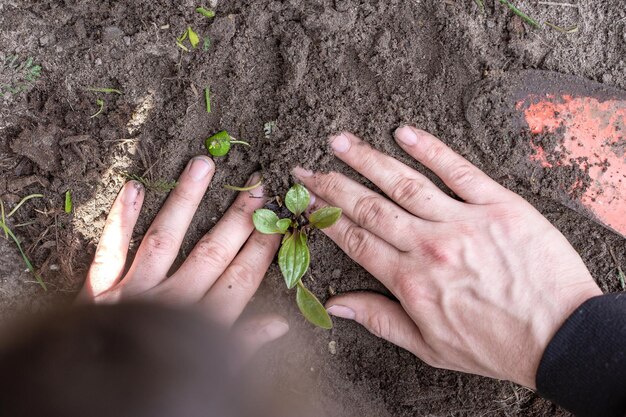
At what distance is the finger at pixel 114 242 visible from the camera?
1.98 metres

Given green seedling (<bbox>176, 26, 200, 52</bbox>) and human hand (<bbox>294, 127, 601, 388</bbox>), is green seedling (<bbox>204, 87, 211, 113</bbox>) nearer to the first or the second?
green seedling (<bbox>176, 26, 200, 52</bbox>)

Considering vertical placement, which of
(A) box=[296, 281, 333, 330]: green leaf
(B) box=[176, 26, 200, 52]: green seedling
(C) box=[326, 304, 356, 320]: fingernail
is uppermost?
(B) box=[176, 26, 200, 52]: green seedling

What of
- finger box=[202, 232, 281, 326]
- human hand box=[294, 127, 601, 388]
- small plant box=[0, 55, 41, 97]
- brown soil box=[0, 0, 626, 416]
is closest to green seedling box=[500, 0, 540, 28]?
brown soil box=[0, 0, 626, 416]

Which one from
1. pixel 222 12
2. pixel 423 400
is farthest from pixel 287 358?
pixel 222 12

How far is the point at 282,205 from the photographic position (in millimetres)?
1917

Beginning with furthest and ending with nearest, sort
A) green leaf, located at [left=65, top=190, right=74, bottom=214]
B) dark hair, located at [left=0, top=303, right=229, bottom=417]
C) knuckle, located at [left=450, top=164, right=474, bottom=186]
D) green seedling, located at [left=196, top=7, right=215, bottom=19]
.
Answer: green leaf, located at [left=65, top=190, right=74, bottom=214], green seedling, located at [left=196, top=7, right=215, bottom=19], knuckle, located at [left=450, top=164, right=474, bottom=186], dark hair, located at [left=0, top=303, right=229, bottom=417]

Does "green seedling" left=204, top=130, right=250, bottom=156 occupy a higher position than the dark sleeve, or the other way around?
"green seedling" left=204, top=130, right=250, bottom=156

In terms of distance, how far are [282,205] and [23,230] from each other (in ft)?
3.42

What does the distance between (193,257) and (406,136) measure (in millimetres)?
881

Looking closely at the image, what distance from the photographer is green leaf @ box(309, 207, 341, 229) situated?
1804 mm

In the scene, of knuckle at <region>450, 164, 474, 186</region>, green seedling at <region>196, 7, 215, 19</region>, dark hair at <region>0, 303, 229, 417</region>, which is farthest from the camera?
green seedling at <region>196, 7, 215, 19</region>

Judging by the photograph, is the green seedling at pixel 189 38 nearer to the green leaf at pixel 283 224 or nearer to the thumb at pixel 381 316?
the green leaf at pixel 283 224

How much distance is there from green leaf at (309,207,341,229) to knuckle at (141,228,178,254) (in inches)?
20.7

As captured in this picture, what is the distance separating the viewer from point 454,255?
70.8 inches
